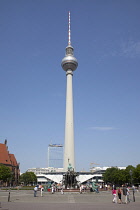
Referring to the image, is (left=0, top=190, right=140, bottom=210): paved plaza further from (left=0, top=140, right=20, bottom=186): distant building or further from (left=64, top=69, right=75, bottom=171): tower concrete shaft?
(left=0, top=140, right=20, bottom=186): distant building

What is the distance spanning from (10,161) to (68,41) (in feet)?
229

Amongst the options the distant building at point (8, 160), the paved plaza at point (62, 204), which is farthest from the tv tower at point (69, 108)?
the paved plaza at point (62, 204)

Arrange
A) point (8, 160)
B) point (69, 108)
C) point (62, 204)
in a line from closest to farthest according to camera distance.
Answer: point (62, 204) < point (69, 108) < point (8, 160)

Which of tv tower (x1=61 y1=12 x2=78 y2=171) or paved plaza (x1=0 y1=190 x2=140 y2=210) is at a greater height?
tv tower (x1=61 y1=12 x2=78 y2=171)

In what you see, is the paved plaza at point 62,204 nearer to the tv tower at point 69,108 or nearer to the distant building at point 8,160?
the tv tower at point 69,108

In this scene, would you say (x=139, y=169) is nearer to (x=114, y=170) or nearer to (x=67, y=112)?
(x=114, y=170)

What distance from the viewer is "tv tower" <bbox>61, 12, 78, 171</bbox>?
93875 mm

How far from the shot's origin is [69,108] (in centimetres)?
9756

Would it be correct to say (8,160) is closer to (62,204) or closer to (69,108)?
(69,108)

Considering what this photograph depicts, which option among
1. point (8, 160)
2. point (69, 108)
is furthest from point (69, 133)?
point (8, 160)

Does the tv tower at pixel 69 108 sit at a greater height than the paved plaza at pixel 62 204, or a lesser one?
greater

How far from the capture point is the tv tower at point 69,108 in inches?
3696

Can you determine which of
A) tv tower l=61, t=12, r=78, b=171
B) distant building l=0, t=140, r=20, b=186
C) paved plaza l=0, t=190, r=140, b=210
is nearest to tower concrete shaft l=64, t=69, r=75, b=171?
tv tower l=61, t=12, r=78, b=171

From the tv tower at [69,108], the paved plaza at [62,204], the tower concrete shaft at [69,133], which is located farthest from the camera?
the tv tower at [69,108]
